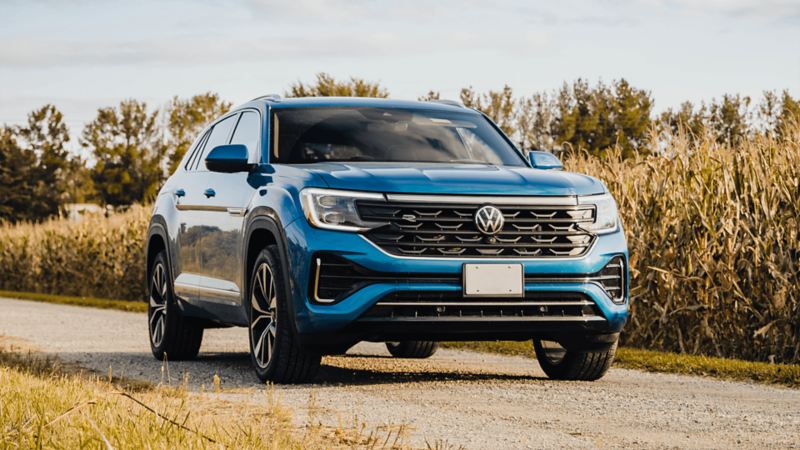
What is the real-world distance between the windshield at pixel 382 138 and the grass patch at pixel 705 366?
2174mm

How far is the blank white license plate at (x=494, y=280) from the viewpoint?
8156 mm

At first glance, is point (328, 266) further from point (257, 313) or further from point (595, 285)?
point (595, 285)

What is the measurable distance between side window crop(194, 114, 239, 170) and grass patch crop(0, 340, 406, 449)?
352cm

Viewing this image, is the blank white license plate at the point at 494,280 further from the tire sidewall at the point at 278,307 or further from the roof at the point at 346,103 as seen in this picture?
the roof at the point at 346,103

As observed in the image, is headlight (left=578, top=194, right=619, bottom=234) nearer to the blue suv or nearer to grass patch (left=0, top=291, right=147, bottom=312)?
the blue suv

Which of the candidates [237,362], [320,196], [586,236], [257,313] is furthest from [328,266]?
[237,362]

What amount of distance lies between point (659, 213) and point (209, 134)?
4.75 m

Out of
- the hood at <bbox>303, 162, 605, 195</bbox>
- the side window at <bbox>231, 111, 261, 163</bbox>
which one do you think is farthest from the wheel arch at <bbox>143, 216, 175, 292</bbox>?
the hood at <bbox>303, 162, 605, 195</bbox>

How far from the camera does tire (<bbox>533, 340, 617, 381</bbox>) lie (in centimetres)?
923

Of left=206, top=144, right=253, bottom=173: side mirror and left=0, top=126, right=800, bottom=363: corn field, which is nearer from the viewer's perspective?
left=206, top=144, right=253, bottom=173: side mirror

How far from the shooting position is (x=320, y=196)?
8211 mm

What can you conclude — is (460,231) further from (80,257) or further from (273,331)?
(80,257)

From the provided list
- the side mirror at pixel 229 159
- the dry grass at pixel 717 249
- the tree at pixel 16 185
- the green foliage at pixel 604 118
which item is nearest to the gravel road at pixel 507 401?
the side mirror at pixel 229 159

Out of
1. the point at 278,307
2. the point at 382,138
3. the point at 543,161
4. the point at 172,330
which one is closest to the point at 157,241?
the point at 172,330
